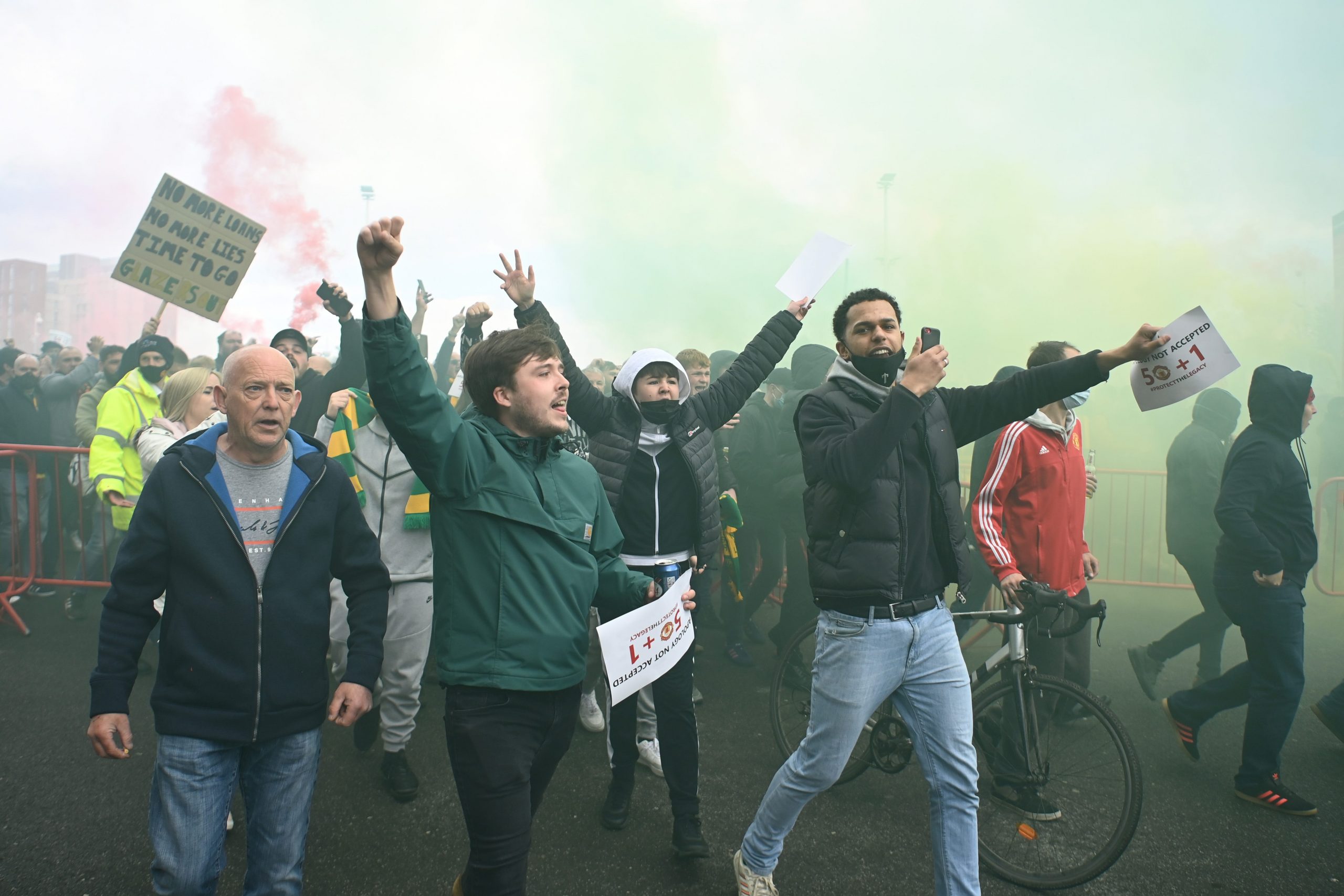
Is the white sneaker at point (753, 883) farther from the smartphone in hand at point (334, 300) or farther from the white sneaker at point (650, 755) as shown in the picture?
the smartphone in hand at point (334, 300)

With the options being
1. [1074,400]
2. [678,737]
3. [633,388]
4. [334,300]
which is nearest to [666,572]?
[678,737]

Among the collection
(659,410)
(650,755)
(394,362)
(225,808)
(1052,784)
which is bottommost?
(650,755)

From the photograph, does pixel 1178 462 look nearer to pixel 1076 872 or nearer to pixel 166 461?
pixel 1076 872

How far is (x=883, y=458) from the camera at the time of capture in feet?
7.70

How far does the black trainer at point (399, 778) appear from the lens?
348 centimetres

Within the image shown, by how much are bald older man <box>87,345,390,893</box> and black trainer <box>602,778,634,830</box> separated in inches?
56.5

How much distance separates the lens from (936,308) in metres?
18.1

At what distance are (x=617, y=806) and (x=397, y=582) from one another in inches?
54.9

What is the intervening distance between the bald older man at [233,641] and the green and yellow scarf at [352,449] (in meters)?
1.38

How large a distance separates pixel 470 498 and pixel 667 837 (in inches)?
77.1

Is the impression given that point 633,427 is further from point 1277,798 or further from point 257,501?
point 1277,798

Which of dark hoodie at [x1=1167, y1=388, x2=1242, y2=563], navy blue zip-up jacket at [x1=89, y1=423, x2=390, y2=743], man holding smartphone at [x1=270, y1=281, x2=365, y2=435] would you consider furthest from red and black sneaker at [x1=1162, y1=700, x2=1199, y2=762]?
man holding smartphone at [x1=270, y1=281, x2=365, y2=435]

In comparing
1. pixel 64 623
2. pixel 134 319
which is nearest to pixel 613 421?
pixel 64 623

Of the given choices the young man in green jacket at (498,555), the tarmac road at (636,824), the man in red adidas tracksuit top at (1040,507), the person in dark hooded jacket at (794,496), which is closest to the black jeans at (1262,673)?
the tarmac road at (636,824)
